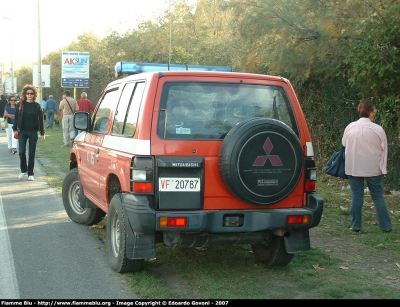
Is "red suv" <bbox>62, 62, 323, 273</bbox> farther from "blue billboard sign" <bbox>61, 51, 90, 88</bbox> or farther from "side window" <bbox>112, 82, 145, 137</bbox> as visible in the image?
"blue billboard sign" <bbox>61, 51, 90, 88</bbox>

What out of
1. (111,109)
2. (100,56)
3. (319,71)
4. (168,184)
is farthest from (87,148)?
(100,56)

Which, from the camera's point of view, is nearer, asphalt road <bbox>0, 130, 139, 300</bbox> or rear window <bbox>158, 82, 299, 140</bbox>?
asphalt road <bbox>0, 130, 139, 300</bbox>

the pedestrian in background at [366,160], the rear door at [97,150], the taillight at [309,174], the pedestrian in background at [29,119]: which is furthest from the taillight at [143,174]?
the pedestrian in background at [29,119]

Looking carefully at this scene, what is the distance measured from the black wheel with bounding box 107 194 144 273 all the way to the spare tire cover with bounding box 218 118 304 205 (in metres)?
1.09

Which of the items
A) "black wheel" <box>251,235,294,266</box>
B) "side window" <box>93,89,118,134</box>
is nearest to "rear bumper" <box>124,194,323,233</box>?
"black wheel" <box>251,235,294,266</box>

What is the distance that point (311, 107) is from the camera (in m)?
13.7

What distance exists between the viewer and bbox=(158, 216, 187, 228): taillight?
5.31 metres

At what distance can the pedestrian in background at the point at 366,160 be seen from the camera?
7980 mm

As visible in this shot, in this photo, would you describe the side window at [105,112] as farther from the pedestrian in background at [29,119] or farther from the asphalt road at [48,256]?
the pedestrian in background at [29,119]

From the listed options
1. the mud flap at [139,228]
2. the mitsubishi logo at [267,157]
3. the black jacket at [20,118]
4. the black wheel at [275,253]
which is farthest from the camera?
the black jacket at [20,118]

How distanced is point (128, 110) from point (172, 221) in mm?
1431

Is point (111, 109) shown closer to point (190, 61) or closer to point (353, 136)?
point (353, 136)

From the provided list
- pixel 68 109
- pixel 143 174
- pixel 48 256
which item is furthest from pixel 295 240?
pixel 68 109

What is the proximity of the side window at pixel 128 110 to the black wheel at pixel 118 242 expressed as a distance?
699 millimetres
